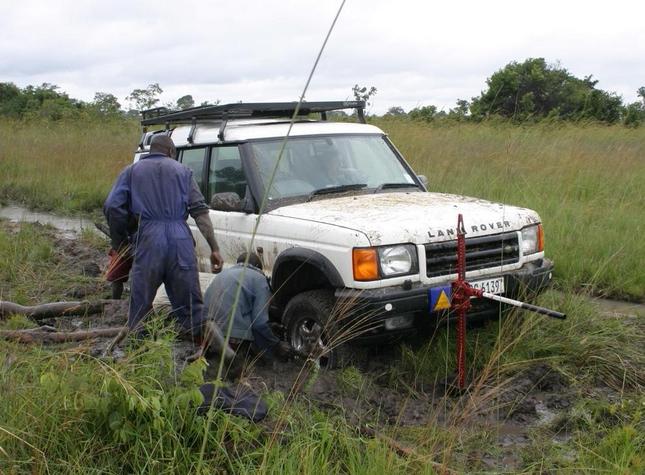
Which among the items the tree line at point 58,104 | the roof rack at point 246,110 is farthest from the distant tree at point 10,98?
the roof rack at point 246,110

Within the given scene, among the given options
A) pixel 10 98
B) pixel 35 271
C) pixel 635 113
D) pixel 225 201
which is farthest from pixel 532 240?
pixel 10 98

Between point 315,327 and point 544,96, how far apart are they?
40.6 feet

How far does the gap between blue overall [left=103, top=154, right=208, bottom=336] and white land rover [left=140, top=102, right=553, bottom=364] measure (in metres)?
0.33

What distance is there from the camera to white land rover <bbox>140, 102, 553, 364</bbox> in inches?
186

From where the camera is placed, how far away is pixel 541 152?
12.0 metres

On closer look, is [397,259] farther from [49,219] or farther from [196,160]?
[49,219]

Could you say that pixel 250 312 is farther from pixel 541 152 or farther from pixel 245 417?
pixel 541 152

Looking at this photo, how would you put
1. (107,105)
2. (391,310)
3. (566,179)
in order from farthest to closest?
(107,105), (566,179), (391,310)

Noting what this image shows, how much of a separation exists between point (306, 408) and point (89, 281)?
4.20 m

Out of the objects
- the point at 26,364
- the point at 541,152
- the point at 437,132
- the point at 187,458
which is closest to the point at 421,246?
the point at 187,458

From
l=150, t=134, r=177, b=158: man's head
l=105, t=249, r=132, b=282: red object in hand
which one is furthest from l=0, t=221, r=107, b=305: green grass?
l=150, t=134, r=177, b=158: man's head

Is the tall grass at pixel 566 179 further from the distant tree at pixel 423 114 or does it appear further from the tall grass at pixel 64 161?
the tall grass at pixel 64 161

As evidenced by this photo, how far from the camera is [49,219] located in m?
13.7

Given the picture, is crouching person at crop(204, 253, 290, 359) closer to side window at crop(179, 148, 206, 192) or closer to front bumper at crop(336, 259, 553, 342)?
front bumper at crop(336, 259, 553, 342)
